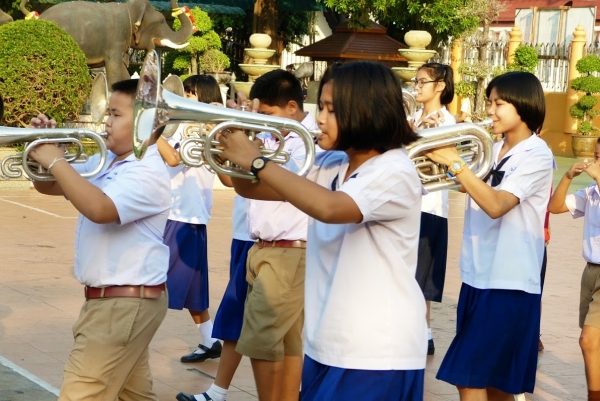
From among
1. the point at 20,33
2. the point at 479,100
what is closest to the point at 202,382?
the point at 20,33

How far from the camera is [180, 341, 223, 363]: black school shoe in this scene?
6449 millimetres

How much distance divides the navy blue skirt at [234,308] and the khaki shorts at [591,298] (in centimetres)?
179

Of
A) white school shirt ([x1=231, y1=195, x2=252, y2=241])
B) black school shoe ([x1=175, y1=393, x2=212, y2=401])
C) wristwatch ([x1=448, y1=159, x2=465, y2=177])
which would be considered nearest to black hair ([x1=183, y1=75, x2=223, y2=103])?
white school shirt ([x1=231, y1=195, x2=252, y2=241])

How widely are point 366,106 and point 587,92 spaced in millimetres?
20312

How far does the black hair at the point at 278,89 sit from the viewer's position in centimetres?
529

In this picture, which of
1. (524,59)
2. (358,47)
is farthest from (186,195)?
(524,59)

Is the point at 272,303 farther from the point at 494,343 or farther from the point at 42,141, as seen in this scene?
the point at 42,141

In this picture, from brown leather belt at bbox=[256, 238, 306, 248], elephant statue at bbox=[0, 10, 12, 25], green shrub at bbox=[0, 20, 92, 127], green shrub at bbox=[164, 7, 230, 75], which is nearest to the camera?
brown leather belt at bbox=[256, 238, 306, 248]

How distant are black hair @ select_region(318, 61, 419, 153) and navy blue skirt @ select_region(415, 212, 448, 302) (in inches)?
136

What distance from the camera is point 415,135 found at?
11.7 ft

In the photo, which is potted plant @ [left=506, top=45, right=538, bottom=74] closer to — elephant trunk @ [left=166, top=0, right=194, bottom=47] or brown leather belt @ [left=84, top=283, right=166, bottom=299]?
elephant trunk @ [left=166, top=0, right=194, bottom=47]

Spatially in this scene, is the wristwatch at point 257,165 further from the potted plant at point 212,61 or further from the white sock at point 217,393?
the potted plant at point 212,61

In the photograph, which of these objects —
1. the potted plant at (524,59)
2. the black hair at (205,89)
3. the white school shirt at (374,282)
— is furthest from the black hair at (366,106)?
the potted plant at (524,59)

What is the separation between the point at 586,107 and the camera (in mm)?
22469
